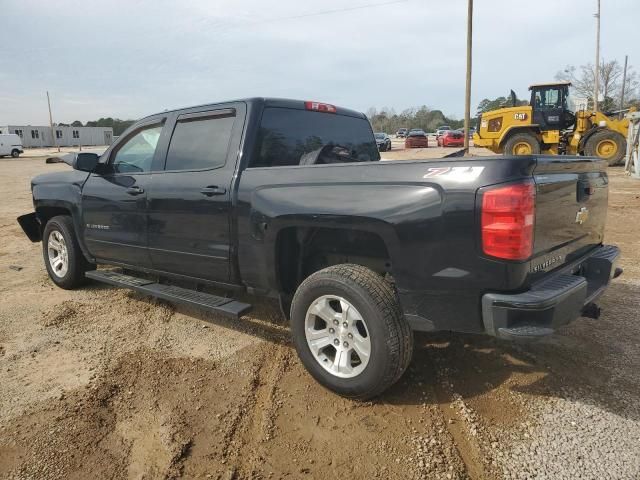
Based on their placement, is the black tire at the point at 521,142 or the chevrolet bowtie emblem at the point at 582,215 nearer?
the chevrolet bowtie emblem at the point at 582,215

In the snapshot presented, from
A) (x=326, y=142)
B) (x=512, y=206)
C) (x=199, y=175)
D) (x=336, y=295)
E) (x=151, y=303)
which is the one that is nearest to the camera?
(x=512, y=206)

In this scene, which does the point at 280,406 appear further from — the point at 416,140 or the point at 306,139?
the point at 416,140

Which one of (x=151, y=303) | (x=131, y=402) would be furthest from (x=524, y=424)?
(x=151, y=303)

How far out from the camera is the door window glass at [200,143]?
374cm

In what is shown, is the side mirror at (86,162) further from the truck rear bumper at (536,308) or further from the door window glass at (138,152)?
the truck rear bumper at (536,308)

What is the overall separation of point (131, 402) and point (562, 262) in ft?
9.38

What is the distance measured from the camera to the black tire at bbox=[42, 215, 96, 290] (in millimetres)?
5133

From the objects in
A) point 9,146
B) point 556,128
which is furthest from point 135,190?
point 9,146

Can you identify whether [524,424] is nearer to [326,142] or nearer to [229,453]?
→ [229,453]

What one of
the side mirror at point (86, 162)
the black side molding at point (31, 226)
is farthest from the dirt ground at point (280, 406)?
the black side molding at point (31, 226)

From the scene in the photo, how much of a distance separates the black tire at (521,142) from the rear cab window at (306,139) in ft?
45.1

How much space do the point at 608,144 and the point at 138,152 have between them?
674 inches

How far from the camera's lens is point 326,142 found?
166 inches

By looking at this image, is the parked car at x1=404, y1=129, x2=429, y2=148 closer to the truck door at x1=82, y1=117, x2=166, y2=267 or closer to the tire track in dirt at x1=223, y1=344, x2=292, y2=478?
the truck door at x1=82, y1=117, x2=166, y2=267
